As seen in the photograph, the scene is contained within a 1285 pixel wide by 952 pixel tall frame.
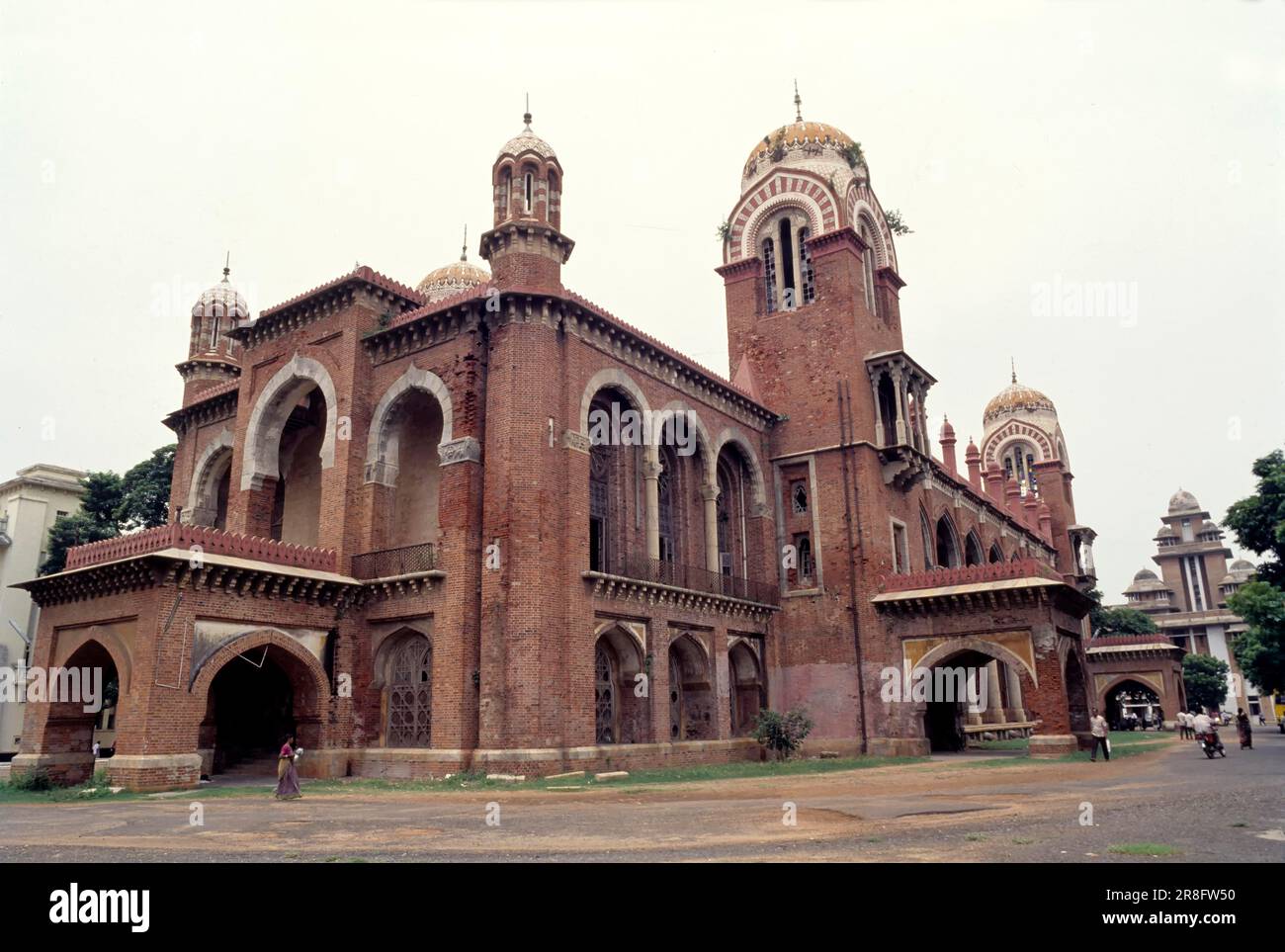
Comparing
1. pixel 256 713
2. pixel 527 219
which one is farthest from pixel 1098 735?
pixel 256 713

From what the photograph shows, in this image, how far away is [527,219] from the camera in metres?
21.8

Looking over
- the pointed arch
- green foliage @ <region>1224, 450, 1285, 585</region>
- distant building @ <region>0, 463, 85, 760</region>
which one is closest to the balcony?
the pointed arch

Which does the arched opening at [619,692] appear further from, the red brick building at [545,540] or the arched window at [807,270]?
the arched window at [807,270]

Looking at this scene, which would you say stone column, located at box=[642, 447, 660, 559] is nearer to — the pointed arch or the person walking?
the pointed arch

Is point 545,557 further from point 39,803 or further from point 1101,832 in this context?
point 1101,832

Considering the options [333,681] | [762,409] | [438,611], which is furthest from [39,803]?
[762,409]

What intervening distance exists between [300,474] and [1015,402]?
49.4m

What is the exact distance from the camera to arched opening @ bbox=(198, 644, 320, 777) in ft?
67.7

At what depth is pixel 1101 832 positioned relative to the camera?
9180mm

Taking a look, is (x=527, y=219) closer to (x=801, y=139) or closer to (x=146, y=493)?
(x=801, y=139)

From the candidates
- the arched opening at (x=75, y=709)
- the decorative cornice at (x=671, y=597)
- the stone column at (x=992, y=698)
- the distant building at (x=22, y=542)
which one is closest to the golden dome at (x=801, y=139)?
the decorative cornice at (x=671, y=597)

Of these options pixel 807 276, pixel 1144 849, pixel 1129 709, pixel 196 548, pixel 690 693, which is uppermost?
pixel 807 276

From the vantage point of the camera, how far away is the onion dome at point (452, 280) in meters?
34.1

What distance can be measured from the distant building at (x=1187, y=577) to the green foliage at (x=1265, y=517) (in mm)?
65176
